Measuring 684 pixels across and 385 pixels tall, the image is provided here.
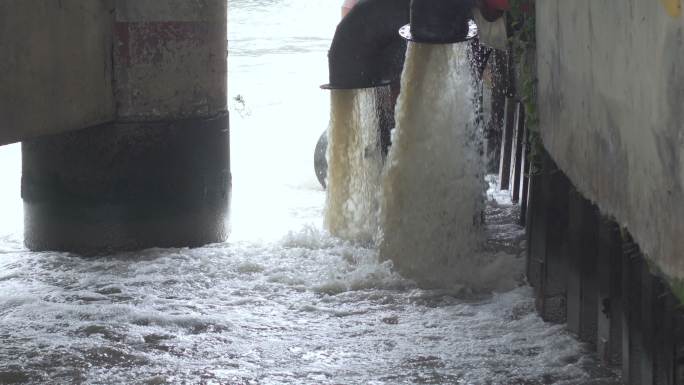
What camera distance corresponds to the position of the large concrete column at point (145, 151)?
321 inches

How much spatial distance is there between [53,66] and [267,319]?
215 centimetres

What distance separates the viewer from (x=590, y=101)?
5.11 m

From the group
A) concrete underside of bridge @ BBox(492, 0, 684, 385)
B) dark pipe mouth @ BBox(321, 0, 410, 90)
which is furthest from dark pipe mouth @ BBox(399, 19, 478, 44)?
concrete underside of bridge @ BBox(492, 0, 684, 385)

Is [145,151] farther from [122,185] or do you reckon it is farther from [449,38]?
[449,38]

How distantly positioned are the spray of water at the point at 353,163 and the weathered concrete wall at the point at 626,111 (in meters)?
2.91

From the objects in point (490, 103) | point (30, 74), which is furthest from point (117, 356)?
point (490, 103)

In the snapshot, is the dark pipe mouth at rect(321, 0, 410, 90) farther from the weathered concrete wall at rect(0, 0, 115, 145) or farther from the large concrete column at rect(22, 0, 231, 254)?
the weathered concrete wall at rect(0, 0, 115, 145)

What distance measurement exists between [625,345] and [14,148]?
11.8 meters

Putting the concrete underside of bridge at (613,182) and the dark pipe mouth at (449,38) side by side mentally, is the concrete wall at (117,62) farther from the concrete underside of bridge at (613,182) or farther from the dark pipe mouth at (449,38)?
the concrete underside of bridge at (613,182)

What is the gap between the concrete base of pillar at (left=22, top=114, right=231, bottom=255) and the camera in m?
8.22

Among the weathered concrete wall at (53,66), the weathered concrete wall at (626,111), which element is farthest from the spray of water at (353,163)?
the weathered concrete wall at (626,111)

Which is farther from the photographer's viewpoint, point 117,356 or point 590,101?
point 117,356

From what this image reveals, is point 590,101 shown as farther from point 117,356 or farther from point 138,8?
point 138,8

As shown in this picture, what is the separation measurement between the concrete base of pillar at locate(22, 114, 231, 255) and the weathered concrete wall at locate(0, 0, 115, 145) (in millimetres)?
321
